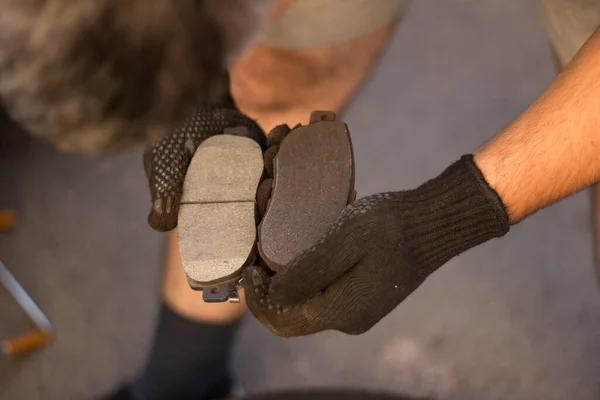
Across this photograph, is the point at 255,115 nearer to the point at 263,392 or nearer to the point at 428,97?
the point at 263,392

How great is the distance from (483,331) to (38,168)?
696 mm

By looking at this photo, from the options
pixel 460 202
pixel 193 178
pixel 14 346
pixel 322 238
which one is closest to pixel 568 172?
pixel 460 202

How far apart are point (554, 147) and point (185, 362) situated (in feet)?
1.75

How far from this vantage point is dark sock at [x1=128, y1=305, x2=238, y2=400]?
766 millimetres

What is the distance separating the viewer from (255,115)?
23.6 inches

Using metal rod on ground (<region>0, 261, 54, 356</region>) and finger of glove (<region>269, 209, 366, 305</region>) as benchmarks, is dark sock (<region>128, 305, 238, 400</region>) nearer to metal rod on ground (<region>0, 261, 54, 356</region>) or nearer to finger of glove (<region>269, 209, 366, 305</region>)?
metal rod on ground (<region>0, 261, 54, 356</region>)

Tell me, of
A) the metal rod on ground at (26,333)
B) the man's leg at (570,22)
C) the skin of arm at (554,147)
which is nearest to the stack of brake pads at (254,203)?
the skin of arm at (554,147)

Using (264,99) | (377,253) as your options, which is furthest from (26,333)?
(377,253)

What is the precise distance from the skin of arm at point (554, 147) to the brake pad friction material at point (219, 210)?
177mm

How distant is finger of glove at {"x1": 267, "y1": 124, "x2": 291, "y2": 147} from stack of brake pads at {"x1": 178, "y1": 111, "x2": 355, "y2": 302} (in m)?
0.01

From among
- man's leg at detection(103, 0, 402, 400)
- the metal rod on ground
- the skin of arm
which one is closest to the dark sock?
man's leg at detection(103, 0, 402, 400)

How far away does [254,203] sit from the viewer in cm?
49

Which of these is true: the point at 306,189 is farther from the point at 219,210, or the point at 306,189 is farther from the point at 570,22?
the point at 570,22

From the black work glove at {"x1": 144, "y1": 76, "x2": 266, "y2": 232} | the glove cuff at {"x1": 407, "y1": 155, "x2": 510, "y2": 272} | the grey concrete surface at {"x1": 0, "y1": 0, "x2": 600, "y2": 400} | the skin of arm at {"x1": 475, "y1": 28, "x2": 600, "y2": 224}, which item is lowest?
the grey concrete surface at {"x1": 0, "y1": 0, "x2": 600, "y2": 400}
